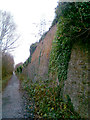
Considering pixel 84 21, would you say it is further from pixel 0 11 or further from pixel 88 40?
pixel 0 11

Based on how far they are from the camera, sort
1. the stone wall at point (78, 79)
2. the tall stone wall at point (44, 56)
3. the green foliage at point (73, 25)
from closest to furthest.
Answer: the stone wall at point (78, 79), the green foliage at point (73, 25), the tall stone wall at point (44, 56)

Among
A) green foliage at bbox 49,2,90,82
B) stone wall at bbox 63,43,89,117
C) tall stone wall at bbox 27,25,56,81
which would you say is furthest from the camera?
tall stone wall at bbox 27,25,56,81

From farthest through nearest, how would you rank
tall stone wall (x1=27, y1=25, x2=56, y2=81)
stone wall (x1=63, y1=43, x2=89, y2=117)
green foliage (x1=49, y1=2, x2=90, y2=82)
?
1. tall stone wall (x1=27, y1=25, x2=56, y2=81)
2. green foliage (x1=49, y1=2, x2=90, y2=82)
3. stone wall (x1=63, y1=43, x2=89, y2=117)

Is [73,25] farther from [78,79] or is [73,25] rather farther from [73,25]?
[78,79]

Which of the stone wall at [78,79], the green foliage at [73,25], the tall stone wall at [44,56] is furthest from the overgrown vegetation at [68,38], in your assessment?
the tall stone wall at [44,56]

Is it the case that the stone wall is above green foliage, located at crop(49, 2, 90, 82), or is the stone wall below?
below

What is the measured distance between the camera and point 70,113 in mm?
3357

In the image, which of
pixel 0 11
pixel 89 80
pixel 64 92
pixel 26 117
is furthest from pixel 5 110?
pixel 0 11

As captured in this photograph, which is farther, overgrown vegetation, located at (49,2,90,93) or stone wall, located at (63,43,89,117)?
overgrown vegetation, located at (49,2,90,93)

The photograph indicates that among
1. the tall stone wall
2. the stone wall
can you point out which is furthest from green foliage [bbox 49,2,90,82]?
the tall stone wall

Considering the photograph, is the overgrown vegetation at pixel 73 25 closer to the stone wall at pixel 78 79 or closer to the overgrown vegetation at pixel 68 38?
the overgrown vegetation at pixel 68 38

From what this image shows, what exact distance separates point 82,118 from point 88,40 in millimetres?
2079

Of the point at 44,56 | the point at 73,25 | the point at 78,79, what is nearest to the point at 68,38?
the point at 73,25

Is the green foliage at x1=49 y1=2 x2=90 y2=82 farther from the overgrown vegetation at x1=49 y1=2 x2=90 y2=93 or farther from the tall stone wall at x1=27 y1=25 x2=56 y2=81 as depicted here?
the tall stone wall at x1=27 y1=25 x2=56 y2=81
